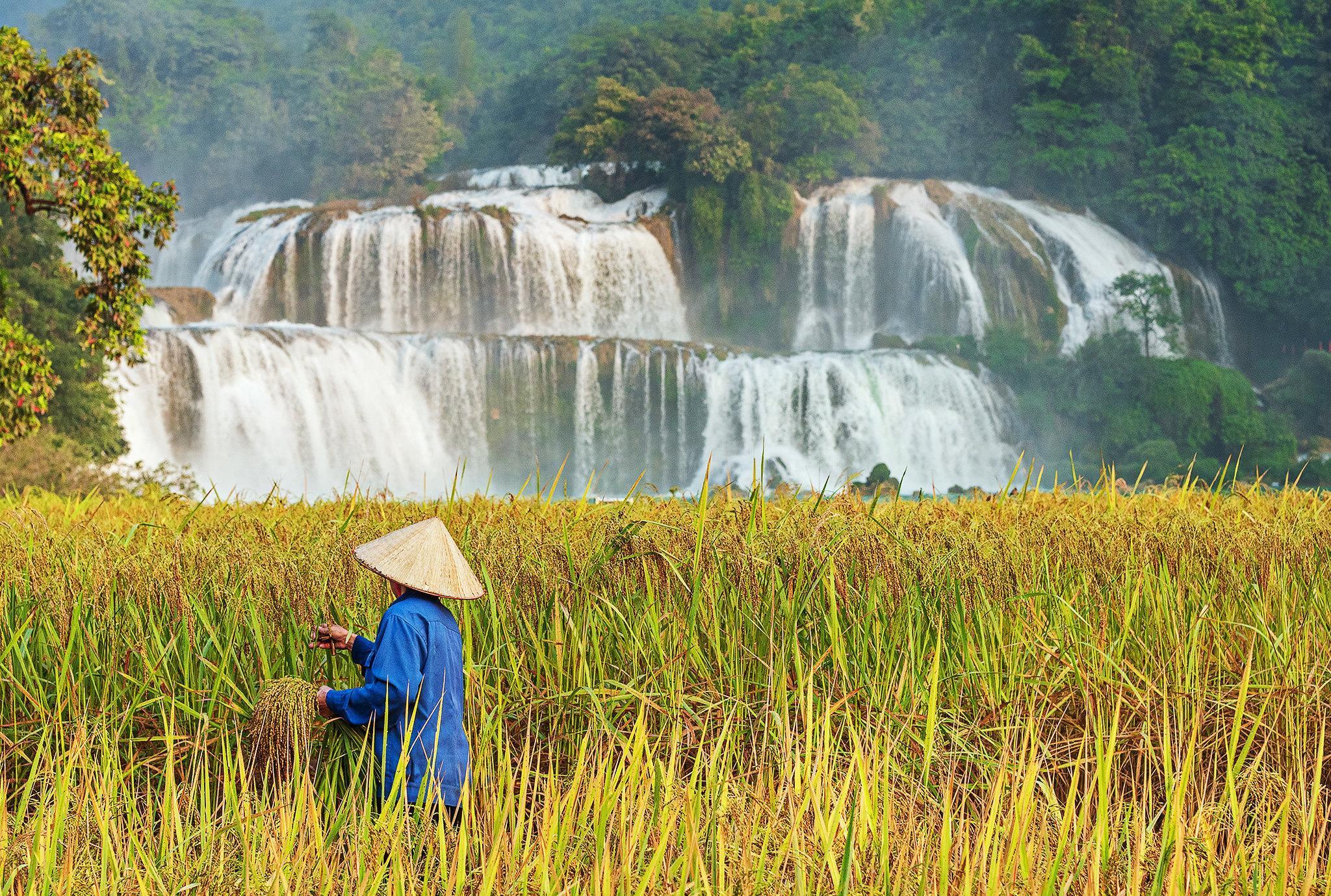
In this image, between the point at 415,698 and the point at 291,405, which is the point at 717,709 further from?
the point at 291,405

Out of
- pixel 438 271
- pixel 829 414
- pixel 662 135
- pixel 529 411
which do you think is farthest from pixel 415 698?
pixel 662 135

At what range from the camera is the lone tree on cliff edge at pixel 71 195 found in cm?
785

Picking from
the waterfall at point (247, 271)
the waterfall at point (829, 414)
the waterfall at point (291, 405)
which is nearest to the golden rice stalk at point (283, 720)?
the waterfall at point (291, 405)

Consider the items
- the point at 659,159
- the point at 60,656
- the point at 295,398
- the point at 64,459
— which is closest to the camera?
the point at 60,656

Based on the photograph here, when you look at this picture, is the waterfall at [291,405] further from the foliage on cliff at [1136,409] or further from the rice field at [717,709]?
the rice field at [717,709]

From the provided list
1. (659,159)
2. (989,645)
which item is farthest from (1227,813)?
(659,159)

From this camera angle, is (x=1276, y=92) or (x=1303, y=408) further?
(x=1276, y=92)

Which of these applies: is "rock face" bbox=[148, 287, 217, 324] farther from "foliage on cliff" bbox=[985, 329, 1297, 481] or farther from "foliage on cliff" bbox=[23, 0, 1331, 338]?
"foliage on cliff" bbox=[985, 329, 1297, 481]

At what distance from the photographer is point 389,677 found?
8.23ft

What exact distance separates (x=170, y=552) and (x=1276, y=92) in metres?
32.5

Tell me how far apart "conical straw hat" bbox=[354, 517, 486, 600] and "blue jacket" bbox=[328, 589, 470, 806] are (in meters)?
0.06

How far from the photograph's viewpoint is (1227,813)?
2.80 metres

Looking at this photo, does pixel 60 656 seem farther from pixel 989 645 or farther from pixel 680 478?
pixel 680 478

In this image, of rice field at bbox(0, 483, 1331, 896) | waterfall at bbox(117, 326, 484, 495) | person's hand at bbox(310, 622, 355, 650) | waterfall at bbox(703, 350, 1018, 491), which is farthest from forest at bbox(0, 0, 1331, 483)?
person's hand at bbox(310, 622, 355, 650)
